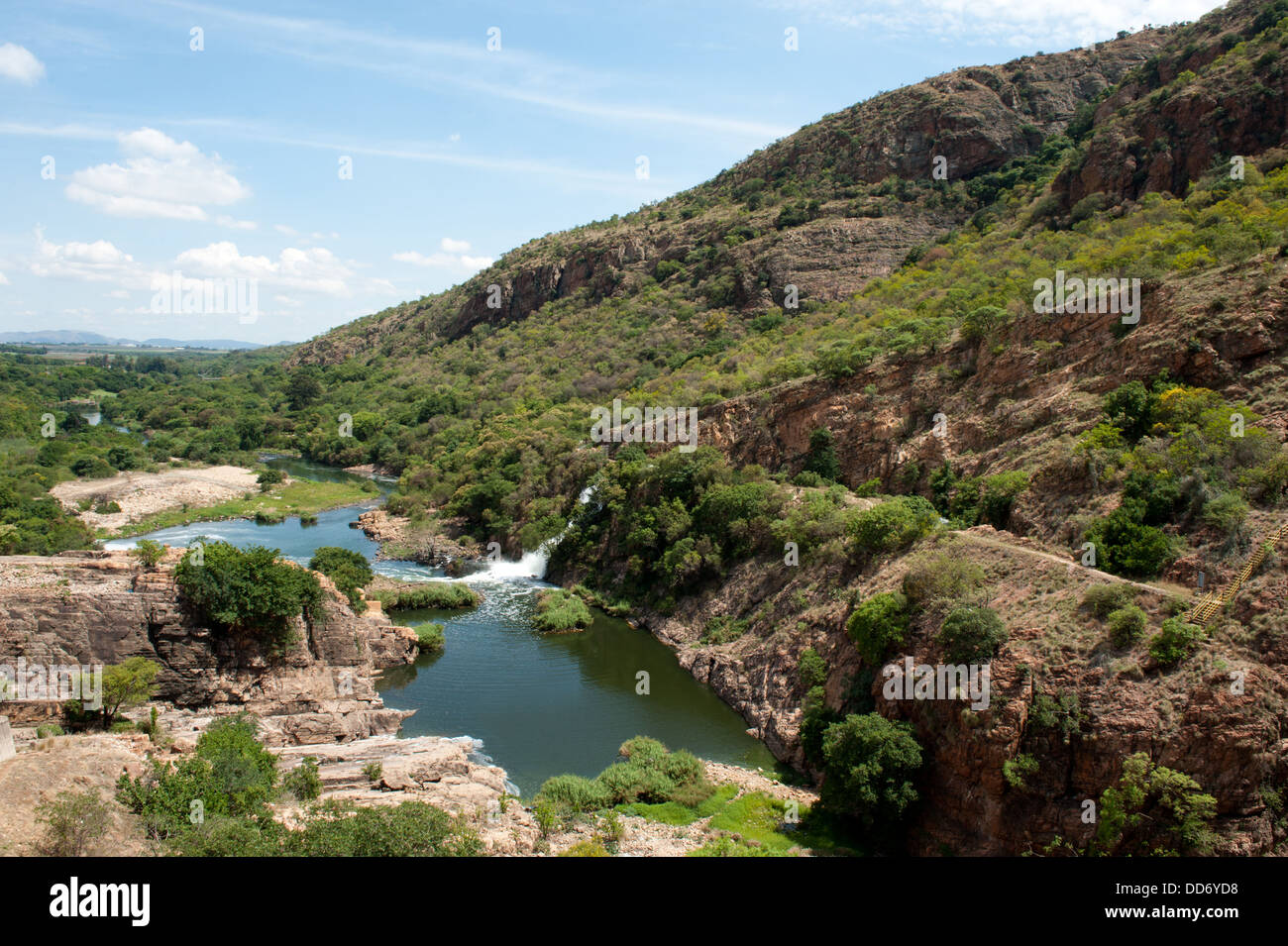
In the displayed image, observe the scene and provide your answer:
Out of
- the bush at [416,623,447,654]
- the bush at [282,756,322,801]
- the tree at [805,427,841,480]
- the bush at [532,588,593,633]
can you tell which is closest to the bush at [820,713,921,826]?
the bush at [282,756,322,801]

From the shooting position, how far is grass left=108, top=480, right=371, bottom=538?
52688 mm

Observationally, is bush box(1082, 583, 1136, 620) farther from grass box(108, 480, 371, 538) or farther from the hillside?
grass box(108, 480, 371, 538)

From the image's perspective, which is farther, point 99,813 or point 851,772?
point 851,772

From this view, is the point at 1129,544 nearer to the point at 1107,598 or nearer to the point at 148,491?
the point at 1107,598

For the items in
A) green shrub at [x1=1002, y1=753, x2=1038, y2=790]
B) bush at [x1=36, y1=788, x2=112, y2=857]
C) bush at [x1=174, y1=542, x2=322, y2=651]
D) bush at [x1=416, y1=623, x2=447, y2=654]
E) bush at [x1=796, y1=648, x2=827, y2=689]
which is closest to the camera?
bush at [x1=36, y1=788, x2=112, y2=857]

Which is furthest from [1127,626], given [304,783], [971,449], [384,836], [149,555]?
[149,555]

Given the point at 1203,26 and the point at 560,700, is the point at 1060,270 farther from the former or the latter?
the point at 1203,26

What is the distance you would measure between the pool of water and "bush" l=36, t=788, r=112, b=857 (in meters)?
10.5

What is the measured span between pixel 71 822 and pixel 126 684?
9.50 metres

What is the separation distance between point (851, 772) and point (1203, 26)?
202ft

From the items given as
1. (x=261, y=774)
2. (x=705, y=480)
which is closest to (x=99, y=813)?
(x=261, y=774)

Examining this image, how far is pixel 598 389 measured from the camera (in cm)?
6378

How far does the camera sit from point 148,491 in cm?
5981

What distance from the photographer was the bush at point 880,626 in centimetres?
2292
